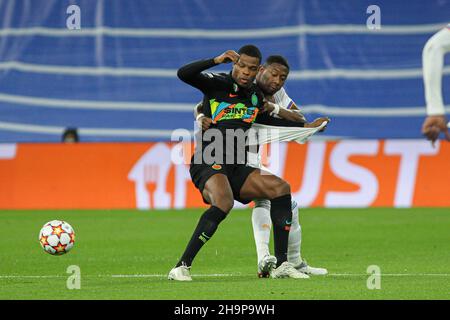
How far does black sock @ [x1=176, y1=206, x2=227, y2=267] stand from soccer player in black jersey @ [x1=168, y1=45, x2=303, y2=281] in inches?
2.2

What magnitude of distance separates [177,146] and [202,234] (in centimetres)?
911

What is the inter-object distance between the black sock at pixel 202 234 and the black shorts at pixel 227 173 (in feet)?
1.11

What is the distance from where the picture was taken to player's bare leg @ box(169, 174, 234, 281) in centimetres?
900

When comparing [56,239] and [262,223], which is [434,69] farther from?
[56,239]

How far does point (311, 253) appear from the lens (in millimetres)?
12195

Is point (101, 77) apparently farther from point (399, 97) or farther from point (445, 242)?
point (445, 242)

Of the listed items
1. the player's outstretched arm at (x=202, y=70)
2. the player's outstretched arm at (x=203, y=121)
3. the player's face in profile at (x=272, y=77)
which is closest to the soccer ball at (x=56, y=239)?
the player's outstretched arm at (x=203, y=121)

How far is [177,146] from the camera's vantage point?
1816 centimetres

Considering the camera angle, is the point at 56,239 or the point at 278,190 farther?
the point at 56,239

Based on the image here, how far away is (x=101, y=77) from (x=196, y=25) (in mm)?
2313

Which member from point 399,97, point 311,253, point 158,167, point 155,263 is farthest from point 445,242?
point 399,97

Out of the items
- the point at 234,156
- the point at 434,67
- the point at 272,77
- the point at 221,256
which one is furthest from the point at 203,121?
the point at 434,67

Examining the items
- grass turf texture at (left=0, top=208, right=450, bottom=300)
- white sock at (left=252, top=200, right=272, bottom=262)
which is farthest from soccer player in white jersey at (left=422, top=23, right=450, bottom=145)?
white sock at (left=252, top=200, right=272, bottom=262)
